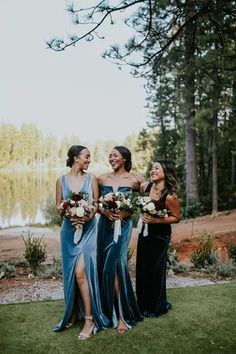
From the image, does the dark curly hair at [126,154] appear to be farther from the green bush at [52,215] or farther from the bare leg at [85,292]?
the green bush at [52,215]

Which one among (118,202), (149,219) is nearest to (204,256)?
(149,219)

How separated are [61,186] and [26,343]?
5.31ft


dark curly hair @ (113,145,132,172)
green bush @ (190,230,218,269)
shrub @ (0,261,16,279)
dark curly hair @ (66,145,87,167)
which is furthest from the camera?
green bush @ (190,230,218,269)

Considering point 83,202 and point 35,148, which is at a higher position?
point 35,148

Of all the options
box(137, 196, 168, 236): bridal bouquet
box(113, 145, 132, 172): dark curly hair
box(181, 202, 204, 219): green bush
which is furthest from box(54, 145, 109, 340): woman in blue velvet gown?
box(181, 202, 204, 219): green bush

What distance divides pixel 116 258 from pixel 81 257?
393mm

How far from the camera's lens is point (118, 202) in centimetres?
409

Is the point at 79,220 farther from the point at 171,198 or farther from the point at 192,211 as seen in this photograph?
the point at 192,211

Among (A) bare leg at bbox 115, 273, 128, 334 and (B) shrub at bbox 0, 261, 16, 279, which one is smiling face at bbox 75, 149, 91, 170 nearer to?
(A) bare leg at bbox 115, 273, 128, 334

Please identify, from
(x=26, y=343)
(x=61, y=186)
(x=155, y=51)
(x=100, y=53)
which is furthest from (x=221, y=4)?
(x=26, y=343)

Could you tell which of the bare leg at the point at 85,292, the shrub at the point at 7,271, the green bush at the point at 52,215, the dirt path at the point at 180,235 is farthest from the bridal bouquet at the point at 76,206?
the green bush at the point at 52,215

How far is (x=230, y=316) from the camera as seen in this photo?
15.2ft

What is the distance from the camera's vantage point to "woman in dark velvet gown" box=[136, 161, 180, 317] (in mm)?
4578

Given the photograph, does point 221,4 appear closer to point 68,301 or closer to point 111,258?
point 111,258
